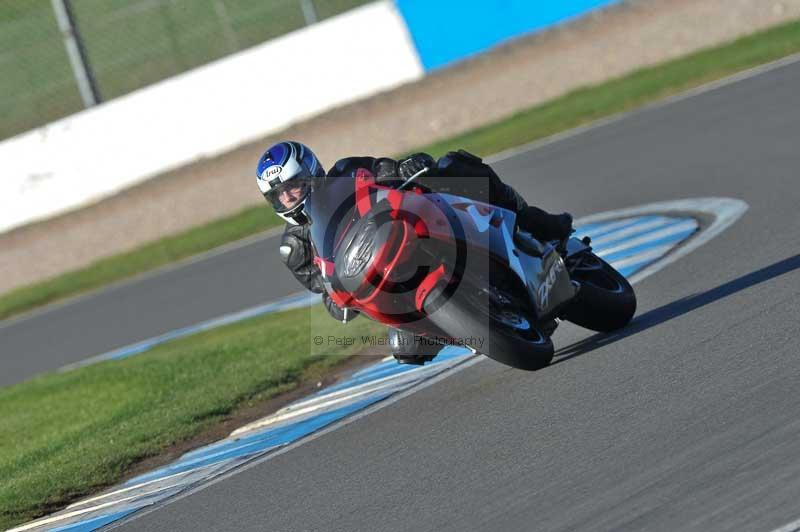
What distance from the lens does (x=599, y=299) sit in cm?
694

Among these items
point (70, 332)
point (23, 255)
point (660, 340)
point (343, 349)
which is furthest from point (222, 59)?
point (660, 340)

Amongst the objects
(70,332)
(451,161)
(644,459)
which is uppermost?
(451,161)

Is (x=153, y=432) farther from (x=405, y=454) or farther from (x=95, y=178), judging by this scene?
(x=95, y=178)

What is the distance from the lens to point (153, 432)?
8289mm

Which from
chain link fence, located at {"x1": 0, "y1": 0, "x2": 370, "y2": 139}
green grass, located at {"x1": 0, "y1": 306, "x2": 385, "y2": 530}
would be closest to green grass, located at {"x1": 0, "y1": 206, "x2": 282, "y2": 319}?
chain link fence, located at {"x1": 0, "y1": 0, "x2": 370, "y2": 139}

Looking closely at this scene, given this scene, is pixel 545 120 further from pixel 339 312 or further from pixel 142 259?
pixel 339 312

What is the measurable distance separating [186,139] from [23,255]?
294 cm

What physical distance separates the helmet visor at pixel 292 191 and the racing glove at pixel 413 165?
1.49 ft

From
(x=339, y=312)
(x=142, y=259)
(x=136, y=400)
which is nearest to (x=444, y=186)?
(x=339, y=312)

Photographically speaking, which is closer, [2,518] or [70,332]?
[2,518]

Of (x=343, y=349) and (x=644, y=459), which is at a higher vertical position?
(x=644, y=459)

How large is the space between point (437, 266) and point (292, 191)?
2.92 feet

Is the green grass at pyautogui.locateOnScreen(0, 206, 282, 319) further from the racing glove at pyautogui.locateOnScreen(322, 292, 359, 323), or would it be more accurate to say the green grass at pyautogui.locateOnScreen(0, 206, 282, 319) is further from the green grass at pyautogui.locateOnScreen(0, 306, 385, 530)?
the racing glove at pyautogui.locateOnScreen(322, 292, 359, 323)

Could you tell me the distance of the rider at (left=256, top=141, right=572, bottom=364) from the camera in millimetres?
6316
